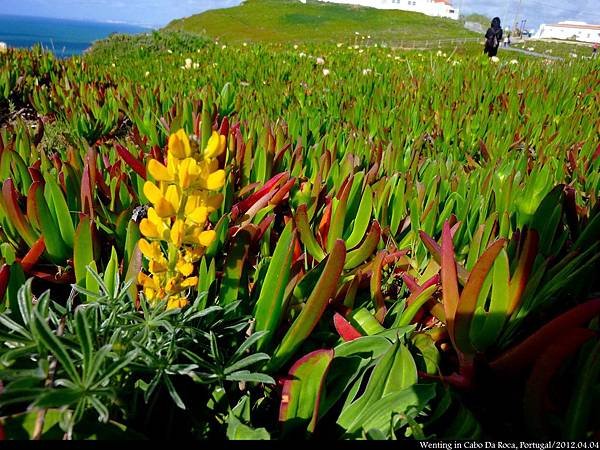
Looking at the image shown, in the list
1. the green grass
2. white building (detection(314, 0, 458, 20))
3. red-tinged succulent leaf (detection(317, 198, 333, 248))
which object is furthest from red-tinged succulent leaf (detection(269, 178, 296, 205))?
white building (detection(314, 0, 458, 20))

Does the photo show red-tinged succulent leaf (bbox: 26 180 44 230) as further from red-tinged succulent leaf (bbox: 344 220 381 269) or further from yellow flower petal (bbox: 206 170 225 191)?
red-tinged succulent leaf (bbox: 344 220 381 269)

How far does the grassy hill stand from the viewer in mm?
43419

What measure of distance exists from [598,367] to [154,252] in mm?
730

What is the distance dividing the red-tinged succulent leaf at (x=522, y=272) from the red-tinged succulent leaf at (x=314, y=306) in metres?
0.35

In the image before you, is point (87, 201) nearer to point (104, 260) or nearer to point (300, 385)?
point (104, 260)

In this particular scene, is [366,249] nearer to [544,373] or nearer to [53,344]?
[544,373]

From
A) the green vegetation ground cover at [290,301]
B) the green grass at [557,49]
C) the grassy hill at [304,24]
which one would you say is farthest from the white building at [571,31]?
the green vegetation ground cover at [290,301]

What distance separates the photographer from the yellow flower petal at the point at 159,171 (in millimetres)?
671

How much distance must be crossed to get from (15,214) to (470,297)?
1069 millimetres

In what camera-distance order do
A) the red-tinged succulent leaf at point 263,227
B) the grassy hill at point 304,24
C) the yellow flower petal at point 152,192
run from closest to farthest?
the yellow flower petal at point 152,192 → the red-tinged succulent leaf at point 263,227 → the grassy hill at point 304,24

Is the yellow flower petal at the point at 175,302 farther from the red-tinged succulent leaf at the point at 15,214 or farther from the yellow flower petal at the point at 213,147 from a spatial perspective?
the red-tinged succulent leaf at the point at 15,214

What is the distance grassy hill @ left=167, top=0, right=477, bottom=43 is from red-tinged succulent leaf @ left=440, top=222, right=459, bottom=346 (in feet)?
141

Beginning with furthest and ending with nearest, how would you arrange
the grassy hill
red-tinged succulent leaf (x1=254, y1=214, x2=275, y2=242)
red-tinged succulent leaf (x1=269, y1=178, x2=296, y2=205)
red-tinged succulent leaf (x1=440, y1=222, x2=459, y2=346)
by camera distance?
1. the grassy hill
2. red-tinged succulent leaf (x1=269, y1=178, x2=296, y2=205)
3. red-tinged succulent leaf (x1=254, y1=214, x2=275, y2=242)
4. red-tinged succulent leaf (x1=440, y1=222, x2=459, y2=346)

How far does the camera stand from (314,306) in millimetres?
820
